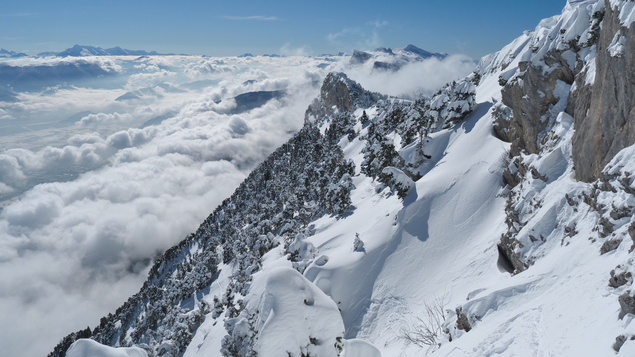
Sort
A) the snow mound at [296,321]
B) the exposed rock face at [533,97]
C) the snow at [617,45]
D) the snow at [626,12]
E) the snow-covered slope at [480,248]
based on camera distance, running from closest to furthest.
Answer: the snow-covered slope at [480,248] < the snow at [626,12] < the snow at [617,45] < the snow mound at [296,321] < the exposed rock face at [533,97]

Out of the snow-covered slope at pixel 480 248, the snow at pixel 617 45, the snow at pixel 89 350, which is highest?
the snow at pixel 617 45

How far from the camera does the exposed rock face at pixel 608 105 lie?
15.3m

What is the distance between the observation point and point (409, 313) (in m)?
25.0

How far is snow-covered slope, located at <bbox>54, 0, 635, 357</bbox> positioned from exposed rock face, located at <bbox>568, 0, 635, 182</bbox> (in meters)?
0.93

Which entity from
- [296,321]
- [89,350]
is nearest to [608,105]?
[296,321]

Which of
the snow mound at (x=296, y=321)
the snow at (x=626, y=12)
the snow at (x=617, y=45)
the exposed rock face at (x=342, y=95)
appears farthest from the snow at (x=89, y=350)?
the exposed rock face at (x=342, y=95)

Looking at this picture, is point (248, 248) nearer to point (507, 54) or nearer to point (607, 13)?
point (507, 54)

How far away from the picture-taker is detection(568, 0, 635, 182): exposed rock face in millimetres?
15328

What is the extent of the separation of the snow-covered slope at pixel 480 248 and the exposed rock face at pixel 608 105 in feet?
3.04

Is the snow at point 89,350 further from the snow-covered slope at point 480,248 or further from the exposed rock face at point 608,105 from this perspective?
the exposed rock face at point 608,105

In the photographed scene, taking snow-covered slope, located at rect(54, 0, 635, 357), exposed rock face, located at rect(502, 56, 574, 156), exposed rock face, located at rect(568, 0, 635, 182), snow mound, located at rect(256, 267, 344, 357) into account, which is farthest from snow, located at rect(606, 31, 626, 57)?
snow mound, located at rect(256, 267, 344, 357)

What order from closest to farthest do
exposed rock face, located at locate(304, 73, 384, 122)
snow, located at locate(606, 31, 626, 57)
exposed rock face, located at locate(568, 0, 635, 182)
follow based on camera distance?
exposed rock face, located at locate(568, 0, 635, 182) → snow, located at locate(606, 31, 626, 57) → exposed rock face, located at locate(304, 73, 384, 122)

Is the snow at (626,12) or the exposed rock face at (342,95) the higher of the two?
the exposed rock face at (342,95)

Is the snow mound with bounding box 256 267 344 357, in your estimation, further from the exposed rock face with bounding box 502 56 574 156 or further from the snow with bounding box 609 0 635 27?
the snow with bounding box 609 0 635 27
